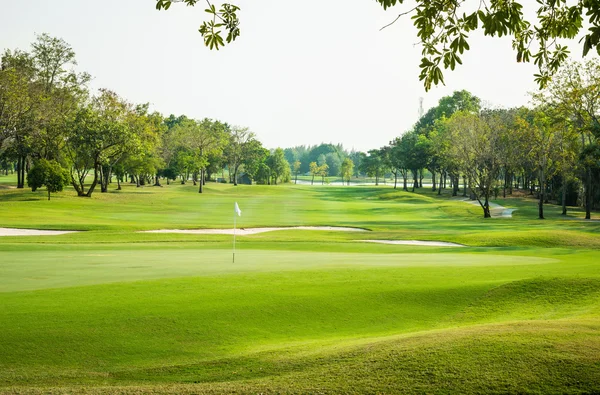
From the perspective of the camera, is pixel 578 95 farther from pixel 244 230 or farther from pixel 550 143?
pixel 244 230

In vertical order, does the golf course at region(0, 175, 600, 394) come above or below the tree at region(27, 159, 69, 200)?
below

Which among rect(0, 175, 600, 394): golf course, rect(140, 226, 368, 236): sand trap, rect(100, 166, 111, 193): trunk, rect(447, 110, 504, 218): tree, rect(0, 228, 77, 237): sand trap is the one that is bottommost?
rect(140, 226, 368, 236): sand trap

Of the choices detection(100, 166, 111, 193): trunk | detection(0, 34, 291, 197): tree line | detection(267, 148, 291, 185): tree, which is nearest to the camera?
detection(0, 34, 291, 197): tree line

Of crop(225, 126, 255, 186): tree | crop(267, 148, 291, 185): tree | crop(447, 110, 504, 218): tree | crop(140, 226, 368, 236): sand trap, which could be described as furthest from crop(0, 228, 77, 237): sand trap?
crop(267, 148, 291, 185): tree

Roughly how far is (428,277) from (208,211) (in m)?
44.8

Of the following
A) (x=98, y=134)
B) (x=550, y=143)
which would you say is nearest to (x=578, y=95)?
(x=550, y=143)

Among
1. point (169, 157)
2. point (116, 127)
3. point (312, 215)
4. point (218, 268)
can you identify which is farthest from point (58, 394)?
point (169, 157)

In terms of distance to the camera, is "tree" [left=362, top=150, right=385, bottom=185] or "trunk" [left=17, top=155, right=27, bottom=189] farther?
"tree" [left=362, top=150, right=385, bottom=185]

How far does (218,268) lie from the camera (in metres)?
15.9

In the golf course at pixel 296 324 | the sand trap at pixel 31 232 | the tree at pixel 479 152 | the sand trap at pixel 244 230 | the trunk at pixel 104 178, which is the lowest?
the sand trap at pixel 244 230

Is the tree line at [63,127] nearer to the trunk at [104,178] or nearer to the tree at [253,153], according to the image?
the trunk at [104,178]

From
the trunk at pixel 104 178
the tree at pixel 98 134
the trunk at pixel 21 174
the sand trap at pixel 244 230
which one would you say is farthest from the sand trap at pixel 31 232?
the trunk at pixel 21 174

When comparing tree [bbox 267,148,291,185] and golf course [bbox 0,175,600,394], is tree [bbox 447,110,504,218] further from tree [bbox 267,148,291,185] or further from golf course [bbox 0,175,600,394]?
tree [bbox 267,148,291,185]

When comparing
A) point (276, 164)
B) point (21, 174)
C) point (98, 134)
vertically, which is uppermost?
Answer: point (98, 134)
